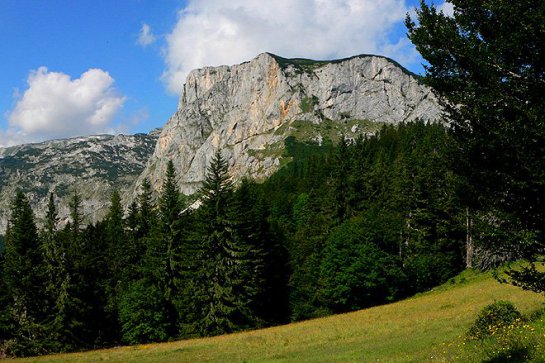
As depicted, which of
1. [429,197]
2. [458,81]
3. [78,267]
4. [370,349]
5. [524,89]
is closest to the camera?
[524,89]

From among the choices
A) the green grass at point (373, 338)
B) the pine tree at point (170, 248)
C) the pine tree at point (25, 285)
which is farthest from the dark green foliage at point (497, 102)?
the pine tree at point (25, 285)

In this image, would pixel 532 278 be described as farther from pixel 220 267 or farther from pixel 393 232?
pixel 393 232

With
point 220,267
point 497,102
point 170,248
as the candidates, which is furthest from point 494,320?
point 170,248

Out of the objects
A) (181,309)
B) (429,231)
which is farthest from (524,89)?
(429,231)

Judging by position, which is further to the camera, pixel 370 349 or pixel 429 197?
pixel 429 197

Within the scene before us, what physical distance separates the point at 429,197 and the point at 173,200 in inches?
1244

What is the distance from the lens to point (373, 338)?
28422mm

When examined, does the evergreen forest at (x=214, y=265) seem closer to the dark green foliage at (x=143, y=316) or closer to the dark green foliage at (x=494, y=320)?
the dark green foliage at (x=143, y=316)

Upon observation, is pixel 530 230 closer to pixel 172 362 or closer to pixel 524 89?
pixel 524 89

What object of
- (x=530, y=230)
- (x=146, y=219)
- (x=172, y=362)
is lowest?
(x=172, y=362)

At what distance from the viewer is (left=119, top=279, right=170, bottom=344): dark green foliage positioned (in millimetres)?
48875

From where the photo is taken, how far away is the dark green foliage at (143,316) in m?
48.9

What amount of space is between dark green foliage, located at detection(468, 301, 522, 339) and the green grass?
86 cm

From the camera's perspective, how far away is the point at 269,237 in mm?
59469
